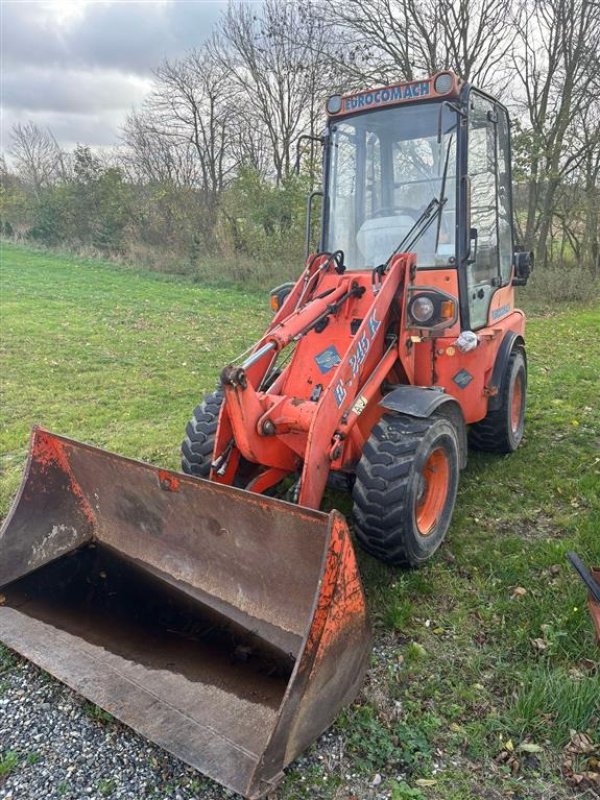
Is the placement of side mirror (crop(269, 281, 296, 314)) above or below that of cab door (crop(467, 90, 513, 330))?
below

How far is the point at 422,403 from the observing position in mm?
3412

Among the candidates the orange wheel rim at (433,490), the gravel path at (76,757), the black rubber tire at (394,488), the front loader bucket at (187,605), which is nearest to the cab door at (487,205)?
the orange wheel rim at (433,490)

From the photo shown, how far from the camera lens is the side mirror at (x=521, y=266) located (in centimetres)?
502

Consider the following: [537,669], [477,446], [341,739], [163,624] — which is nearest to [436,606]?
[537,669]

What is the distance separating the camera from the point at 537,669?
2.77 meters

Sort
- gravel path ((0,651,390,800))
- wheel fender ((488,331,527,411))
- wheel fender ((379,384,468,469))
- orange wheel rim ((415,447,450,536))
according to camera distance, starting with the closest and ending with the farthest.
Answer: gravel path ((0,651,390,800))
wheel fender ((379,384,468,469))
orange wheel rim ((415,447,450,536))
wheel fender ((488,331,527,411))

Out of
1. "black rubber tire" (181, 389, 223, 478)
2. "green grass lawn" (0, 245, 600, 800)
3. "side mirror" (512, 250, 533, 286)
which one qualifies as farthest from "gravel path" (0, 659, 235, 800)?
"side mirror" (512, 250, 533, 286)

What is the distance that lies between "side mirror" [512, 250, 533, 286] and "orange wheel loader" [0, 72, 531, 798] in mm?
457

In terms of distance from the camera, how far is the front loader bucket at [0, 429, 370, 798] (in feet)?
7.54

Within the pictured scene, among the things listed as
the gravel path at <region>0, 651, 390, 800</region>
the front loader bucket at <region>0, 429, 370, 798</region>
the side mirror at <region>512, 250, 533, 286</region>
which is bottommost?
the gravel path at <region>0, 651, 390, 800</region>

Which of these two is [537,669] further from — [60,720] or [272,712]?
[60,720]

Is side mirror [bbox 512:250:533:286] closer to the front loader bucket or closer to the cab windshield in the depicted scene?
the cab windshield

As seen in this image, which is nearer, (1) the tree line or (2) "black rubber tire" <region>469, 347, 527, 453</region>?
(2) "black rubber tire" <region>469, 347, 527, 453</region>

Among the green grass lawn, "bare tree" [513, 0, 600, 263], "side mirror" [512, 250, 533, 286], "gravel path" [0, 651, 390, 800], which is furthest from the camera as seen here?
"bare tree" [513, 0, 600, 263]
